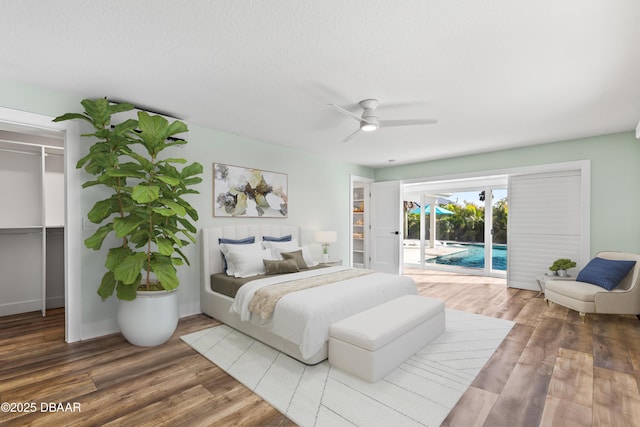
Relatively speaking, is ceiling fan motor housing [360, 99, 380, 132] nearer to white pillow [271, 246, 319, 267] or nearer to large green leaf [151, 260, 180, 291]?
white pillow [271, 246, 319, 267]

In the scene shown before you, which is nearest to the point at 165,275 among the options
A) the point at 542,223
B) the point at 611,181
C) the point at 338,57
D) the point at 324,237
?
the point at 338,57

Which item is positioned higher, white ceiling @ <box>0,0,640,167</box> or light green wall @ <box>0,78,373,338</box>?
white ceiling @ <box>0,0,640,167</box>

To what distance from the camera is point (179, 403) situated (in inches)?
82.7

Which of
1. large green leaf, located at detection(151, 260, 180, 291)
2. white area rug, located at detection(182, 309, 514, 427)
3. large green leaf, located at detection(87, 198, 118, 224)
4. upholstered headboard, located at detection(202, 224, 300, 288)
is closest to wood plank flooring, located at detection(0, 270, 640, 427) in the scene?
white area rug, located at detection(182, 309, 514, 427)

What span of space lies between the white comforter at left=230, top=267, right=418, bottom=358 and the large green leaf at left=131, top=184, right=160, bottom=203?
1.28 metres

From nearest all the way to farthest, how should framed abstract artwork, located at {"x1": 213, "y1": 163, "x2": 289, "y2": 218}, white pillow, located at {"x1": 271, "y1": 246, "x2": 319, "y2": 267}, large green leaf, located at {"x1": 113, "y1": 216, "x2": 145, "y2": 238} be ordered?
large green leaf, located at {"x1": 113, "y1": 216, "x2": 145, "y2": 238}, white pillow, located at {"x1": 271, "y1": 246, "x2": 319, "y2": 267}, framed abstract artwork, located at {"x1": 213, "y1": 163, "x2": 289, "y2": 218}

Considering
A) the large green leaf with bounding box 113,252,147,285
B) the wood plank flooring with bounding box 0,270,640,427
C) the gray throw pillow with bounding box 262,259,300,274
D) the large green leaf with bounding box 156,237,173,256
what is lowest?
the wood plank flooring with bounding box 0,270,640,427

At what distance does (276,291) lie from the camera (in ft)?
9.99

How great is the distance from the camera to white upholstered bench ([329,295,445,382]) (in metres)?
2.38

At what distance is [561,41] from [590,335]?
3.01m

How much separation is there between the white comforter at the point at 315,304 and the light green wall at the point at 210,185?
54.6 inches

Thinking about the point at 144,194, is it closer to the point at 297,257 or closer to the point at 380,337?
the point at 297,257

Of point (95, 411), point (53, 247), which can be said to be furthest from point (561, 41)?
point (53, 247)

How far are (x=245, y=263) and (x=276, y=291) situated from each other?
93cm
